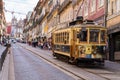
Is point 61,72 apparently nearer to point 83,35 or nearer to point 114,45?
point 83,35

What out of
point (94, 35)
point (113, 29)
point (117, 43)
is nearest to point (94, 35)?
point (94, 35)

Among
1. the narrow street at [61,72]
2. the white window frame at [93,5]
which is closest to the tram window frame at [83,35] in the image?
the narrow street at [61,72]

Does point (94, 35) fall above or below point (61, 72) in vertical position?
above

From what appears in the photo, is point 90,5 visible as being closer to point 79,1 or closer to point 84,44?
point 79,1

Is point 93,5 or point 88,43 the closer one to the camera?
point 88,43

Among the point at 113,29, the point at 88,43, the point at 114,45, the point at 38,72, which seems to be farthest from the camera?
the point at 114,45

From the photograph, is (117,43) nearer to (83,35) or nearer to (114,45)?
(114,45)

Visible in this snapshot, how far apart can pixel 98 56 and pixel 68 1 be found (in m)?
35.5

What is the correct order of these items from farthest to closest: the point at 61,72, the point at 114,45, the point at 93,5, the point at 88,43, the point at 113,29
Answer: the point at 93,5 → the point at 114,45 → the point at 113,29 → the point at 88,43 → the point at 61,72

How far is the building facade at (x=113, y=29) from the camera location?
1305 inches

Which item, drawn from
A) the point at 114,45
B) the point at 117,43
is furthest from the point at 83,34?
the point at 117,43

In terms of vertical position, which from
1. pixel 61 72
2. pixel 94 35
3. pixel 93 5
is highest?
pixel 93 5

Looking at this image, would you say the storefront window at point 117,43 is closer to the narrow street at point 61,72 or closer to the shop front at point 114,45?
the shop front at point 114,45

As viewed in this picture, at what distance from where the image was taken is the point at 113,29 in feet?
107
